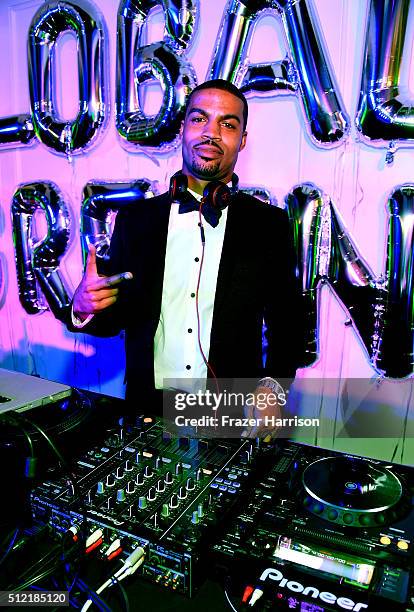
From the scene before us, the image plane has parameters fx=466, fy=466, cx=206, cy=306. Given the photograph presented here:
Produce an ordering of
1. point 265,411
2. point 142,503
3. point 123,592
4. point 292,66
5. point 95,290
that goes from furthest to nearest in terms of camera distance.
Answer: point 292,66
point 265,411
point 95,290
point 142,503
point 123,592

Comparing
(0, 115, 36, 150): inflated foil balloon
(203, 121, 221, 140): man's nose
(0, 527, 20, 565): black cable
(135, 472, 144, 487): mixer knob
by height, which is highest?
(0, 115, 36, 150): inflated foil balloon

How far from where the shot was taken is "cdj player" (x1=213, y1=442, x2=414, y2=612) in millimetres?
713

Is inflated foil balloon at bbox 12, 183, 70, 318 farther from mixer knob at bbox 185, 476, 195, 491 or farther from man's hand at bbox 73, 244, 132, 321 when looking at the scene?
mixer knob at bbox 185, 476, 195, 491

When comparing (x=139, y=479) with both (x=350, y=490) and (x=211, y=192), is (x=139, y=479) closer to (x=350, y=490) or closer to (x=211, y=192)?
(x=350, y=490)

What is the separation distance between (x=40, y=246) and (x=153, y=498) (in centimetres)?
215

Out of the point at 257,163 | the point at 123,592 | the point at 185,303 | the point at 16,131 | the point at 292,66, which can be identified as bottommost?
the point at 123,592

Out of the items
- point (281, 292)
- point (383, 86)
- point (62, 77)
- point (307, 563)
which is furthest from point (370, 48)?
point (307, 563)

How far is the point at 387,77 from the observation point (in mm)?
1830

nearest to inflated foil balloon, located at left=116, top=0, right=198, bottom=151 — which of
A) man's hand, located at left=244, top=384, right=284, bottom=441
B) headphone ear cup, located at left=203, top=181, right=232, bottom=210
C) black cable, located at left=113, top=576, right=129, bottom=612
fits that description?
headphone ear cup, located at left=203, top=181, right=232, bottom=210

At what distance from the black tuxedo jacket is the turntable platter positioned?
90 cm

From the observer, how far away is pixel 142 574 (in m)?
0.81

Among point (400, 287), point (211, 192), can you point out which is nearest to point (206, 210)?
point (211, 192)

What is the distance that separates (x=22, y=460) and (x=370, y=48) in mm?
1905

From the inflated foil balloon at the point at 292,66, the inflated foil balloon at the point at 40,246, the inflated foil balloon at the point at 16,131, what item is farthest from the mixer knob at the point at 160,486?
the inflated foil balloon at the point at 16,131
